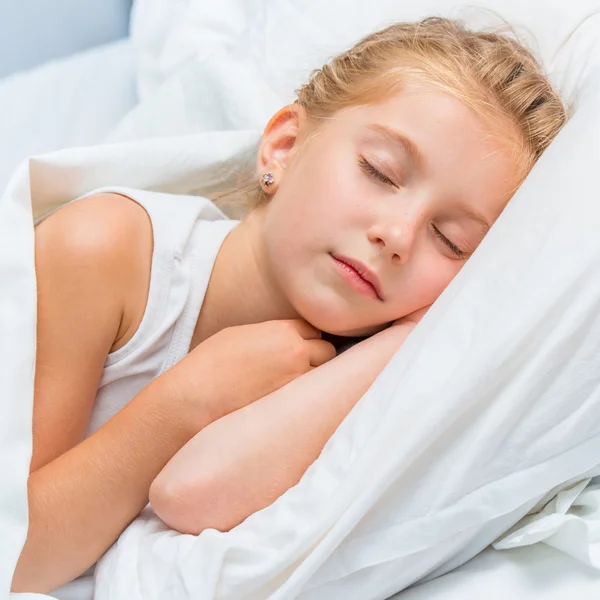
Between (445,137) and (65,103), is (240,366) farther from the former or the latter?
(65,103)

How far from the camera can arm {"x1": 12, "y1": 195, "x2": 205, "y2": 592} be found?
28.5 inches

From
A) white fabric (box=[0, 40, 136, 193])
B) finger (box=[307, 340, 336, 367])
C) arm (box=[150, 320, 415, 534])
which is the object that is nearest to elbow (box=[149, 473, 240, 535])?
arm (box=[150, 320, 415, 534])


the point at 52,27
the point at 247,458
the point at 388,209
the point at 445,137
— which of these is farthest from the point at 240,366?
the point at 52,27

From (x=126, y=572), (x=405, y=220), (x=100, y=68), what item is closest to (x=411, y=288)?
(x=405, y=220)

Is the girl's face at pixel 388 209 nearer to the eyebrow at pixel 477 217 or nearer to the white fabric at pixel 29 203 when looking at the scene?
the eyebrow at pixel 477 217

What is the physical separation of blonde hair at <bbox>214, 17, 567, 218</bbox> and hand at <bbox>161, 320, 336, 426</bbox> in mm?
204

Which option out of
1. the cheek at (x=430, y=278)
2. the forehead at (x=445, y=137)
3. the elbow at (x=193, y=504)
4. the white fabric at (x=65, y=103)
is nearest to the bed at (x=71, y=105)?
the white fabric at (x=65, y=103)

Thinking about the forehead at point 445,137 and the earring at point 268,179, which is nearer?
the forehead at point 445,137

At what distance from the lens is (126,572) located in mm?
687

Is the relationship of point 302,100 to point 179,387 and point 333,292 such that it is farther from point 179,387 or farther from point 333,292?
point 179,387

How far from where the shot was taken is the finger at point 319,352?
88 centimetres

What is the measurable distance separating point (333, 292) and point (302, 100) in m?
0.32

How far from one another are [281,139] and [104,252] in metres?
0.29

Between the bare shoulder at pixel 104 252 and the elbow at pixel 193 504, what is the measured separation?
21 cm
